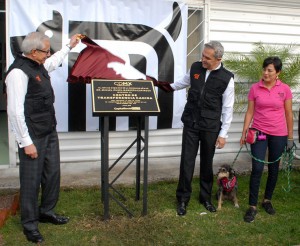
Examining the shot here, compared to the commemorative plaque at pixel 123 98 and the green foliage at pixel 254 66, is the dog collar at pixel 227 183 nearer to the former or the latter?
the commemorative plaque at pixel 123 98

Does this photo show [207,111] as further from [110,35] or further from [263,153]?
[110,35]

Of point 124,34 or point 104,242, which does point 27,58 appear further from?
point 124,34

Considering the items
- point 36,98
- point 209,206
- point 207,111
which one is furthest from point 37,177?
point 209,206

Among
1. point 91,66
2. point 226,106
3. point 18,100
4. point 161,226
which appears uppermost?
point 91,66

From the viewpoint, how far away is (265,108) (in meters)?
4.28

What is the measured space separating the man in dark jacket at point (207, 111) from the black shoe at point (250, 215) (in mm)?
628

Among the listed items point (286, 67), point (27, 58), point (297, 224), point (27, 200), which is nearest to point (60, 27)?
point (27, 58)

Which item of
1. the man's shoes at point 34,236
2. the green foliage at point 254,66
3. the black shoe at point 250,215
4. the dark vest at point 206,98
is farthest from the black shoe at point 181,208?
the green foliage at point 254,66

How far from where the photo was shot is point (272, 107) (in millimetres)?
4254

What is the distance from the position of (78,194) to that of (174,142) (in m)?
2.14

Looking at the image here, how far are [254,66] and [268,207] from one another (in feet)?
8.30

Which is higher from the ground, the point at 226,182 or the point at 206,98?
the point at 206,98

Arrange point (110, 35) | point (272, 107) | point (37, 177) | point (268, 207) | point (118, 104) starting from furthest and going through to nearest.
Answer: point (110, 35) < point (268, 207) < point (272, 107) < point (118, 104) < point (37, 177)

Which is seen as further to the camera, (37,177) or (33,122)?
(37,177)
